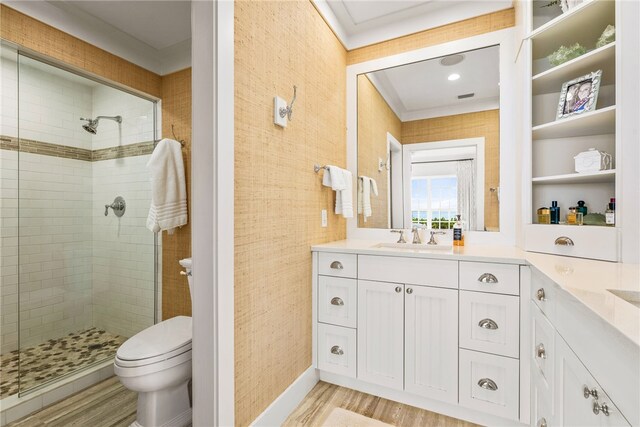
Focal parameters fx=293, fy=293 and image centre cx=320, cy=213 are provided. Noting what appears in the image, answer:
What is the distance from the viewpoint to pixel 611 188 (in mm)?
1596

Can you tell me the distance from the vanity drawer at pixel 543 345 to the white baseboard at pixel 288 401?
3.95 feet

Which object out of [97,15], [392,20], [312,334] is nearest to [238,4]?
[392,20]

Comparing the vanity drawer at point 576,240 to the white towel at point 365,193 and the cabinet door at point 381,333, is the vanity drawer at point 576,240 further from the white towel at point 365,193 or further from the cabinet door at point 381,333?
the white towel at point 365,193

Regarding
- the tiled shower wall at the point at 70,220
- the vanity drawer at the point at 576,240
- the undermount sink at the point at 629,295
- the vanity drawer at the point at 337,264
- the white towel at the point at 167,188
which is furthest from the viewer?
the white towel at the point at 167,188

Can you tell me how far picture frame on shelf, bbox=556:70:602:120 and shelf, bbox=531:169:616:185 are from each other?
325mm

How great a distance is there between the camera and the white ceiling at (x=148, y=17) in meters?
2.00

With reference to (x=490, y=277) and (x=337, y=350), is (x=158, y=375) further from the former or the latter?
(x=490, y=277)

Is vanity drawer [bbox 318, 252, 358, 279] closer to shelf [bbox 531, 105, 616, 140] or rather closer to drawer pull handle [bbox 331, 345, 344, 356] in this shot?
drawer pull handle [bbox 331, 345, 344, 356]

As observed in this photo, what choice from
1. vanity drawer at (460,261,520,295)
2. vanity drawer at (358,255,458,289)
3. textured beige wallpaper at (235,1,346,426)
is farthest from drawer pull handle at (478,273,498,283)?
textured beige wallpaper at (235,1,346,426)

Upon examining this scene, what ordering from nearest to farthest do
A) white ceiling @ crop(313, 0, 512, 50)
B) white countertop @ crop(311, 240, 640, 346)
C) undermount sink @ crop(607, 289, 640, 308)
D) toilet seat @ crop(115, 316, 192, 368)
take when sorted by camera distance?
white countertop @ crop(311, 240, 640, 346) → undermount sink @ crop(607, 289, 640, 308) → toilet seat @ crop(115, 316, 192, 368) → white ceiling @ crop(313, 0, 512, 50)

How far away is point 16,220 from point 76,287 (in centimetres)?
62

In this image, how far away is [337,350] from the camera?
185cm

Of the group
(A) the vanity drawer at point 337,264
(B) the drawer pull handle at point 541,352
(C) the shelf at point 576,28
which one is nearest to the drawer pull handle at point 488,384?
(B) the drawer pull handle at point 541,352

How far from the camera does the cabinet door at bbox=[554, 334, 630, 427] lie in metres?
0.62
